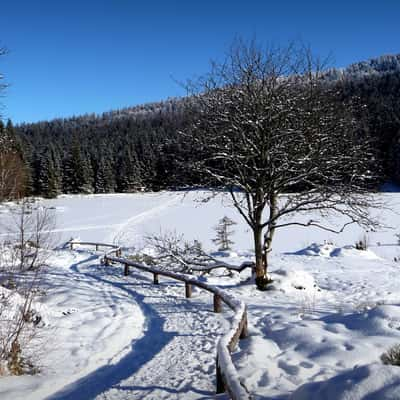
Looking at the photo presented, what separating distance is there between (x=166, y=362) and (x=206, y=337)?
1.34 m

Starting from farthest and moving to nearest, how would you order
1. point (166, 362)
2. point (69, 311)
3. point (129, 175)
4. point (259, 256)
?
point (129, 175) → point (259, 256) → point (69, 311) → point (166, 362)

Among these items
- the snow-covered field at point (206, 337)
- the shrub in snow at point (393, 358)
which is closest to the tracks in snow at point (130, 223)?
the snow-covered field at point (206, 337)

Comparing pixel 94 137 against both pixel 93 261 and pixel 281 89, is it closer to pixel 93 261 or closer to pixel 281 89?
pixel 93 261

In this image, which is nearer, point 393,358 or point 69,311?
point 393,358

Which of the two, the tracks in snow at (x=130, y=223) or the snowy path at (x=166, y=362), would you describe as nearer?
the snowy path at (x=166, y=362)

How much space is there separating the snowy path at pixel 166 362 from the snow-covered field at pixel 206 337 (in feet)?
0.06

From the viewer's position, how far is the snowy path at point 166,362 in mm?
5004

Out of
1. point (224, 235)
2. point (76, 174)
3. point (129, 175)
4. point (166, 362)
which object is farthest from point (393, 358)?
point (76, 174)

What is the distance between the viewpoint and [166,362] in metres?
6.02

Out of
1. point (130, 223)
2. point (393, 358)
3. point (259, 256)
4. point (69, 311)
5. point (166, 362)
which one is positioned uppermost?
point (393, 358)

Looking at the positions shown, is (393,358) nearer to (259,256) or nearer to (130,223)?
(259,256)

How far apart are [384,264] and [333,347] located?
1290 cm

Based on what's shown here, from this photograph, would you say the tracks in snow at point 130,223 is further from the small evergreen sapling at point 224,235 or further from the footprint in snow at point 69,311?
the footprint in snow at point 69,311

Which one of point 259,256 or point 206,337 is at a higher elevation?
point 259,256
